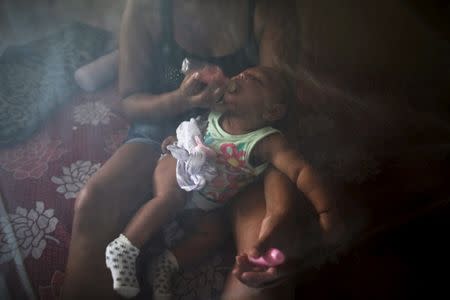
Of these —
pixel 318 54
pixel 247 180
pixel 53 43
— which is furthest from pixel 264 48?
pixel 53 43

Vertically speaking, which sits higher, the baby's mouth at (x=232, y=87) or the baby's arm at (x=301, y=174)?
the baby's mouth at (x=232, y=87)

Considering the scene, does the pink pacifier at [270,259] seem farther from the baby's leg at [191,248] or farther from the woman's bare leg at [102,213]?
the woman's bare leg at [102,213]

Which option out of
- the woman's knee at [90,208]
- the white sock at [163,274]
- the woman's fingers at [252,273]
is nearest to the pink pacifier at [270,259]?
the woman's fingers at [252,273]

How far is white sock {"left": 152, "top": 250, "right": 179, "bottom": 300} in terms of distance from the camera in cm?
51

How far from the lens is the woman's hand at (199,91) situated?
0.54m

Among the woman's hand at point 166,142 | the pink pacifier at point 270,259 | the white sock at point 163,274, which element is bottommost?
the white sock at point 163,274

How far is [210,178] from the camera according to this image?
54cm

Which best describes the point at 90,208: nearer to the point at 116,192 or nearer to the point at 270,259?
the point at 116,192

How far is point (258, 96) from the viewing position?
20.4 inches

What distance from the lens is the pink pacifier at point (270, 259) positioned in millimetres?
508

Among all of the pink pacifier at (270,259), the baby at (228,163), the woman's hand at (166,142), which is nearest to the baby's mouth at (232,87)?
the baby at (228,163)

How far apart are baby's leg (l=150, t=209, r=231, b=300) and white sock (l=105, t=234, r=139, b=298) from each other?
0.03 metres

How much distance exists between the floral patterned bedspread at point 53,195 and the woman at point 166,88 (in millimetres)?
24

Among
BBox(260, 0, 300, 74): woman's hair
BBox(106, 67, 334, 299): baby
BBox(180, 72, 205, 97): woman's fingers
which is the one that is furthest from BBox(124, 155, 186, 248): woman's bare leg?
BBox(260, 0, 300, 74): woman's hair
